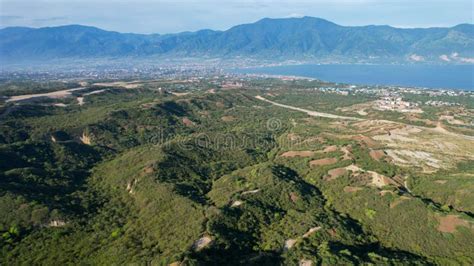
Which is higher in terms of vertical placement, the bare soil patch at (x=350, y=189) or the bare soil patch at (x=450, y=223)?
the bare soil patch at (x=450, y=223)

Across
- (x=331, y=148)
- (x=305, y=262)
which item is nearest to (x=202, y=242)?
(x=305, y=262)

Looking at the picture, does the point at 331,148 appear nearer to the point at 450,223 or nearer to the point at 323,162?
the point at 323,162

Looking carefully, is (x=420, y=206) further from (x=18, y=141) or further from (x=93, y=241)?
(x=18, y=141)

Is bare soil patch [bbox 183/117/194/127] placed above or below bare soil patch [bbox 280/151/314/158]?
below

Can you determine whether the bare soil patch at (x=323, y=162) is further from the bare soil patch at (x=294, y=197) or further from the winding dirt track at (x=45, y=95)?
the winding dirt track at (x=45, y=95)

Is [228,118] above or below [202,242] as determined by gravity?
below

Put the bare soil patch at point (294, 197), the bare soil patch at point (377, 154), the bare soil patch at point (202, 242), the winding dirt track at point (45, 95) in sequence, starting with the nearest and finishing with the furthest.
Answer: the bare soil patch at point (202, 242)
the bare soil patch at point (294, 197)
the bare soil patch at point (377, 154)
the winding dirt track at point (45, 95)

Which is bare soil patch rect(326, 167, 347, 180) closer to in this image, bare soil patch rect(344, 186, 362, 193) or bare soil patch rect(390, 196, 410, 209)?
bare soil patch rect(344, 186, 362, 193)

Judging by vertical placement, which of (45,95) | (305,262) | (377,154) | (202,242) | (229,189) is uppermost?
(377,154)

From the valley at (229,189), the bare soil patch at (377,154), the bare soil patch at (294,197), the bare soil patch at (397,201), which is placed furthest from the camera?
the bare soil patch at (377,154)

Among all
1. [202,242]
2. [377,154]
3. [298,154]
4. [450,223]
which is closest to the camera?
[202,242]

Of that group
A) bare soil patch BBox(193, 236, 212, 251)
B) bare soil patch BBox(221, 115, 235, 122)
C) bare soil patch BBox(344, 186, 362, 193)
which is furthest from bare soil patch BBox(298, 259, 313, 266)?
bare soil patch BBox(221, 115, 235, 122)

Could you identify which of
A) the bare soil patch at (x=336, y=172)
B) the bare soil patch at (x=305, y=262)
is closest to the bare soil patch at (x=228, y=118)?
the bare soil patch at (x=336, y=172)
